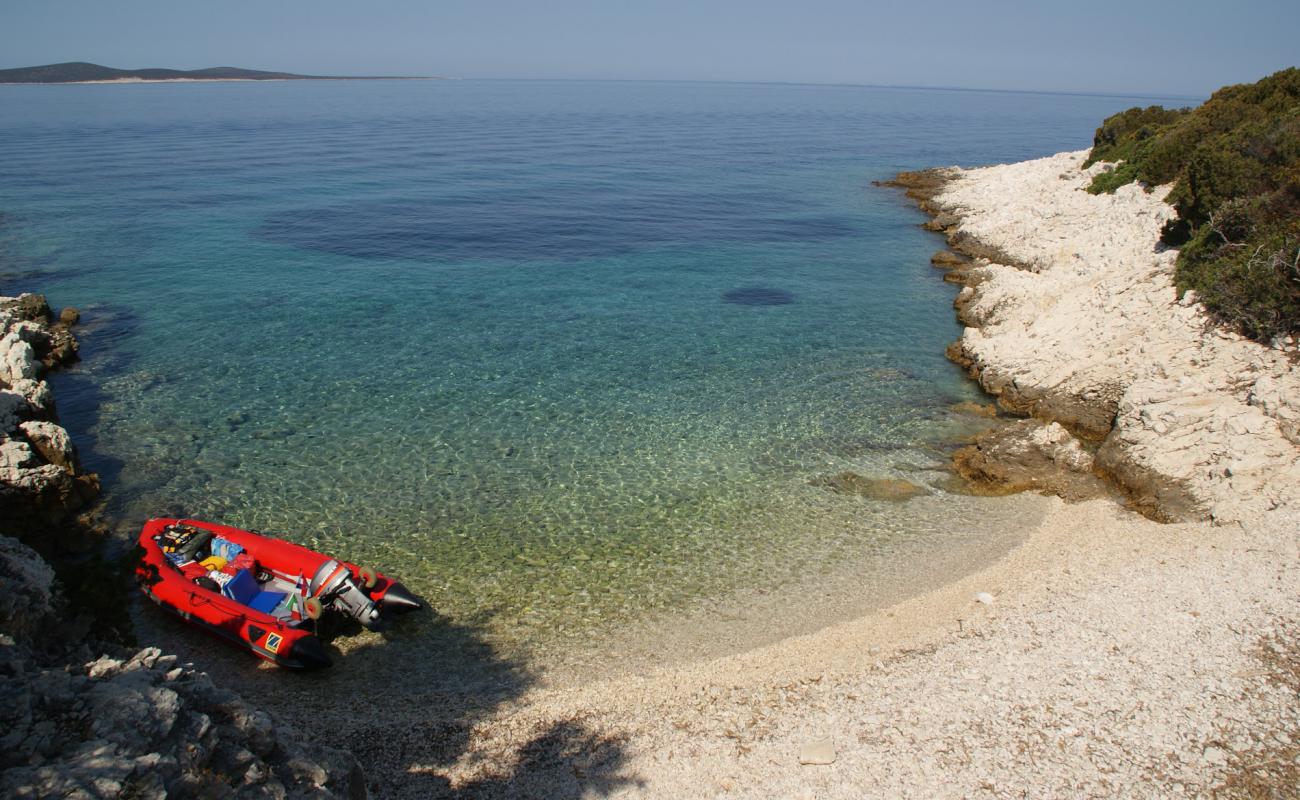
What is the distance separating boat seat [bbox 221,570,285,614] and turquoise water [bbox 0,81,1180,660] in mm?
2008

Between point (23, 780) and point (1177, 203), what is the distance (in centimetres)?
3017

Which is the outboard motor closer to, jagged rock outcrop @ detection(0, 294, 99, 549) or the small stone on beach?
jagged rock outcrop @ detection(0, 294, 99, 549)

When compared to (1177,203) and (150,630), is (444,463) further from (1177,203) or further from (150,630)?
(1177,203)

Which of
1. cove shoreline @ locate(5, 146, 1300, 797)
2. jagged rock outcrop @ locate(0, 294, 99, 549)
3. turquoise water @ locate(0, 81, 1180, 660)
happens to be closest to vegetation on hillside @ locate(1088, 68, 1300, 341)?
cove shoreline @ locate(5, 146, 1300, 797)

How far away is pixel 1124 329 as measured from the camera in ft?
64.2

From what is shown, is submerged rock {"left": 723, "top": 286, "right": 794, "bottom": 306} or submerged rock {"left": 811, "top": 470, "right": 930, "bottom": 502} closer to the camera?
submerged rock {"left": 811, "top": 470, "right": 930, "bottom": 502}

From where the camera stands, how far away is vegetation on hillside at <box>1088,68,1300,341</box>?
1645cm

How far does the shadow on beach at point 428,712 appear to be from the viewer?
9492 millimetres

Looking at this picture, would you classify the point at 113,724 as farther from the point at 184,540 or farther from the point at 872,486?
the point at 872,486

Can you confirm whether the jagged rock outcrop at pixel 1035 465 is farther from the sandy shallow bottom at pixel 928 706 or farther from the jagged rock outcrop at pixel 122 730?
the jagged rock outcrop at pixel 122 730

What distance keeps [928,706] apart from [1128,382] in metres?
11.9

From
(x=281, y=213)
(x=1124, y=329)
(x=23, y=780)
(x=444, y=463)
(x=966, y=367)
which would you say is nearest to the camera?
(x=23, y=780)

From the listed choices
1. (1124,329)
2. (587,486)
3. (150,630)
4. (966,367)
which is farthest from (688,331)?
(150,630)

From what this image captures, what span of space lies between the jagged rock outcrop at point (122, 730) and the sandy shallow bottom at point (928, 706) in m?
2.09
